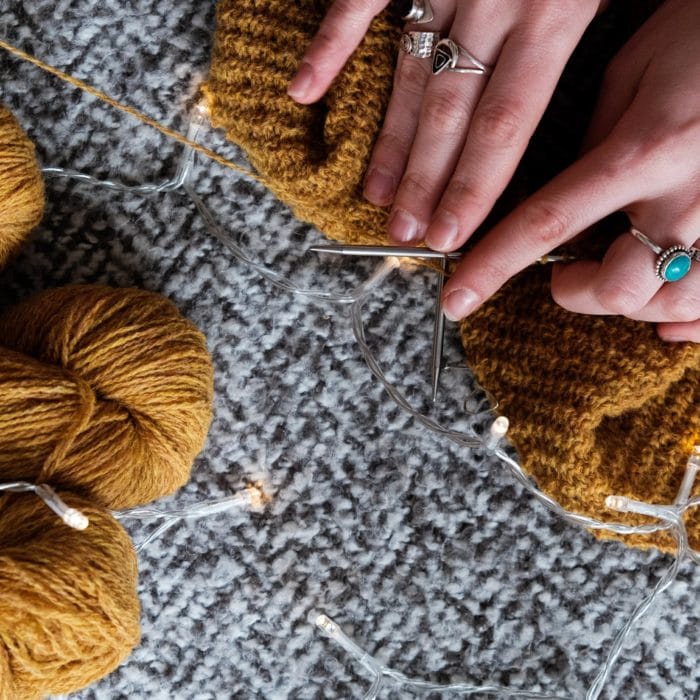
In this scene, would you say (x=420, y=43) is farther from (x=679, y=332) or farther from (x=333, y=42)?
(x=679, y=332)

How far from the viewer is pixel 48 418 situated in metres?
0.74

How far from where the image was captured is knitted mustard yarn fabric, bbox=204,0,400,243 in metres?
0.81

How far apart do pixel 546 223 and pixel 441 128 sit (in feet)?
0.43

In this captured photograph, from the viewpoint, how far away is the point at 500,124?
29.9 inches

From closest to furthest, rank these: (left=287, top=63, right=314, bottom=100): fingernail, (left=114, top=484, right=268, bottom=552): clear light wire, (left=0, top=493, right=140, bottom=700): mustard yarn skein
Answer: (left=0, top=493, right=140, bottom=700): mustard yarn skein < (left=287, top=63, right=314, bottom=100): fingernail < (left=114, top=484, right=268, bottom=552): clear light wire

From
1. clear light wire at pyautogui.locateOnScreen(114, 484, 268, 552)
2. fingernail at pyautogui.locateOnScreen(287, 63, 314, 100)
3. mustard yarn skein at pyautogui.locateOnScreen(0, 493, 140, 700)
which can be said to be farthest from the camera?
clear light wire at pyautogui.locateOnScreen(114, 484, 268, 552)

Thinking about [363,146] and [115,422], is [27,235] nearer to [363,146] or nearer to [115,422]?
[115,422]

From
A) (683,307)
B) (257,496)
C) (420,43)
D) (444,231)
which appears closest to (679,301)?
(683,307)

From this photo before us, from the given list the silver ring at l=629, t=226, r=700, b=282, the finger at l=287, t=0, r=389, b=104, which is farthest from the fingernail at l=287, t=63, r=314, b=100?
the silver ring at l=629, t=226, r=700, b=282

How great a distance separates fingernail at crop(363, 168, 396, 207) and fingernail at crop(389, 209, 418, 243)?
2cm

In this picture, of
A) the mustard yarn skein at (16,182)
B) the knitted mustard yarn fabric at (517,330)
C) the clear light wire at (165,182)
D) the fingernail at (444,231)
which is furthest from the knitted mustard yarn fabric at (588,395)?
the mustard yarn skein at (16,182)

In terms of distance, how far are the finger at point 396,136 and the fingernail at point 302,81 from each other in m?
0.08

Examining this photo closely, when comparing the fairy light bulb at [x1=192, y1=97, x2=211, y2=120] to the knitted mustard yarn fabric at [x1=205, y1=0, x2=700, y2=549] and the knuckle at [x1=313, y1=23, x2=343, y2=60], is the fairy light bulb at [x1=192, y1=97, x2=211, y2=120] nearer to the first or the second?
the knitted mustard yarn fabric at [x1=205, y1=0, x2=700, y2=549]

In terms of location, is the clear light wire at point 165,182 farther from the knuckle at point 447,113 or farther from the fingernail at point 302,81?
the knuckle at point 447,113
